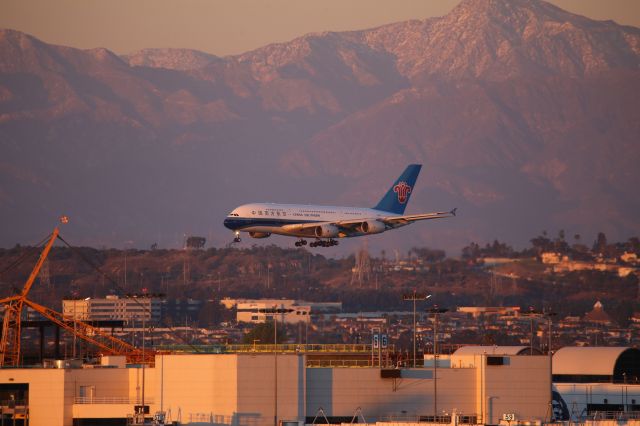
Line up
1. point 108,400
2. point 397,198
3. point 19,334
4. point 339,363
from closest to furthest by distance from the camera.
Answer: point 108,400 < point 339,363 < point 19,334 < point 397,198

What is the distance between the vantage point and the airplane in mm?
156625

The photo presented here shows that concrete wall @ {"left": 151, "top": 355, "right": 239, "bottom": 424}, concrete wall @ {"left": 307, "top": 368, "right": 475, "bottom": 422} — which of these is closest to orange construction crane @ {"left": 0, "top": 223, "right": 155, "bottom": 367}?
concrete wall @ {"left": 151, "top": 355, "right": 239, "bottom": 424}

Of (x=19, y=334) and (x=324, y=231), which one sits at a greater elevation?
(x=324, y=231)

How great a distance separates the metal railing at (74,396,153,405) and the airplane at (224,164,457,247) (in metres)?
49.7

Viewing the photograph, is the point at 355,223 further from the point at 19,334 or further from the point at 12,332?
the point at 19,334

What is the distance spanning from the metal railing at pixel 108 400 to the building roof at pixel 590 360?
52.6m

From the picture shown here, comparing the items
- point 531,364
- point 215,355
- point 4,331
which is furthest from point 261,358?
point 4,331

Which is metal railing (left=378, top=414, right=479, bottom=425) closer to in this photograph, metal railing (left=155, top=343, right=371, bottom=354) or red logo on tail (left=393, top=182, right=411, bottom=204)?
metal railing (left=155, top=343, right=371, bottom=354)

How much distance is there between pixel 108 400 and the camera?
103000 millimetres

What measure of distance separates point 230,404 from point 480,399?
17.6 m

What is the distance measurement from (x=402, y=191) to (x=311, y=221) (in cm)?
2788

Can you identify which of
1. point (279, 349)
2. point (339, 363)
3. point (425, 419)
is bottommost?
point (425, 419)

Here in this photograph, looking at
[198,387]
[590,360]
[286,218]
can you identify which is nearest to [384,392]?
[198,387]

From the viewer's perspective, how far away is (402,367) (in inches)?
4240
